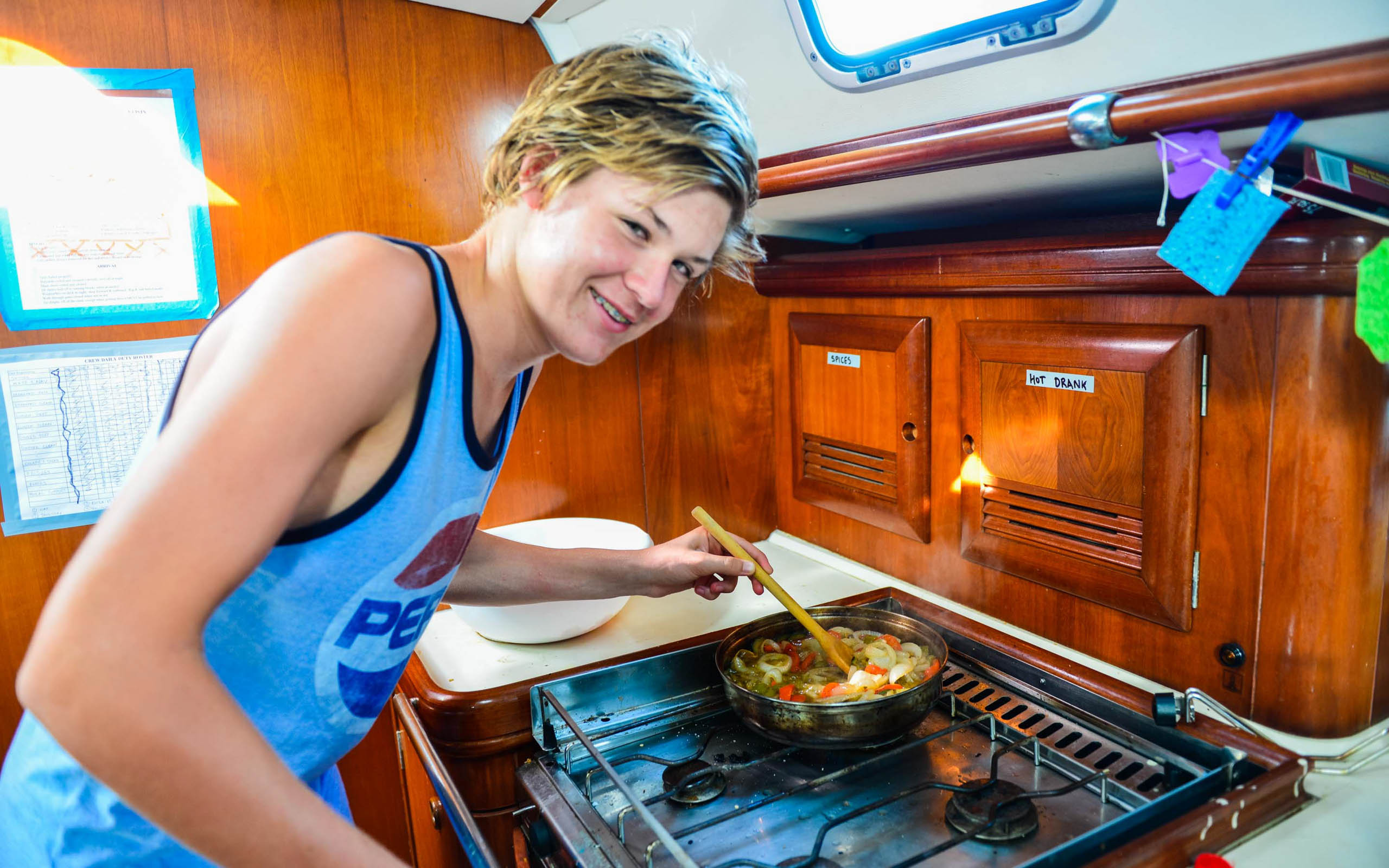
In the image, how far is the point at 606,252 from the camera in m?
0.86

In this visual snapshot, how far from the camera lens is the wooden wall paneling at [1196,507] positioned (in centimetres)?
109

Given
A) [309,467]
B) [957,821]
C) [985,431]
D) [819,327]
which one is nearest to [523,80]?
[819,327]

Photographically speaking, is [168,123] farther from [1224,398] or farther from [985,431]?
[1224,398]

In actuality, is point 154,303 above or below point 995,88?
below

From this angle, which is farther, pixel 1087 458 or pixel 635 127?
pixel 1087 458

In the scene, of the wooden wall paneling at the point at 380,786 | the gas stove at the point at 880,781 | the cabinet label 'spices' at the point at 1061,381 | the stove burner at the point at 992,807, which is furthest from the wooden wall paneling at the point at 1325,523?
the wooden wall paneling at the point at 380,786

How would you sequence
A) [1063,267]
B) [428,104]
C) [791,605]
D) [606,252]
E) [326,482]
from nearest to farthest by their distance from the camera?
[326,482], [606,252], [1063,267], [791,605], [428,104]

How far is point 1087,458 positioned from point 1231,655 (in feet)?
Result: 1.06

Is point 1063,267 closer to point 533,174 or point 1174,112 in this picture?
point 1174,112

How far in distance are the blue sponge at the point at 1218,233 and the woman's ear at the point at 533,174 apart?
674 millimetres

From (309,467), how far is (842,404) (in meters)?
1.27

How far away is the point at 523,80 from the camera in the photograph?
180cm

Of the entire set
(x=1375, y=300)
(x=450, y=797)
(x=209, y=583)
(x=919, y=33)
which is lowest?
(x=450, y=797)

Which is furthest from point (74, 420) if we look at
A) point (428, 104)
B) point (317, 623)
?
point (317, 623)
